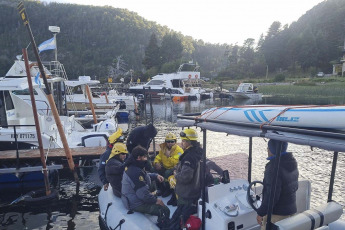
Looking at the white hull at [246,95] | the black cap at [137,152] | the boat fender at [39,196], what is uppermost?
the black cap at [137,152]

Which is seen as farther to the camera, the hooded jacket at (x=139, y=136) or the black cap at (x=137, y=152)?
the hooded jacket at (x=139, y=136)

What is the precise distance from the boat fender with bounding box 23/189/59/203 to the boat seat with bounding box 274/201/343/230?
293 inches

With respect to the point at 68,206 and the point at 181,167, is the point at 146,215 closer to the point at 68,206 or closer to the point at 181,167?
the point at 181,167

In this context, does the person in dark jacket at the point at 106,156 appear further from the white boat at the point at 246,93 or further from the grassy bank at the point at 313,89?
the grassy bank at the point at 313,89

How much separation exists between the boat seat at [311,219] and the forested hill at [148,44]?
71188 millimetres

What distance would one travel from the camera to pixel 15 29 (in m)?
132

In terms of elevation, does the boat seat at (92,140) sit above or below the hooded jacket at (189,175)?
below

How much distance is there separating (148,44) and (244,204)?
104338mm

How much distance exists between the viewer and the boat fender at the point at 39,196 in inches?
324

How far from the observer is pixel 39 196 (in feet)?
29.2

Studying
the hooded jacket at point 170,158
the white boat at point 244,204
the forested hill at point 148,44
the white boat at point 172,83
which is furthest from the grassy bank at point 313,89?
the white boat at point 244,204

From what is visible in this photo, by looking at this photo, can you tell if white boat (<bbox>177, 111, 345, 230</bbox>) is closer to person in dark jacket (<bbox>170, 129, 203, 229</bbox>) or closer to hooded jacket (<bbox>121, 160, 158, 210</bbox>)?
person in dark jacket (<bbox>170, 129, 203, 229</bbox>)

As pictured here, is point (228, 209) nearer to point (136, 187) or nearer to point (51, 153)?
point (136, 187)

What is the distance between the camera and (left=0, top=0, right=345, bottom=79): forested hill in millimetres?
76062
